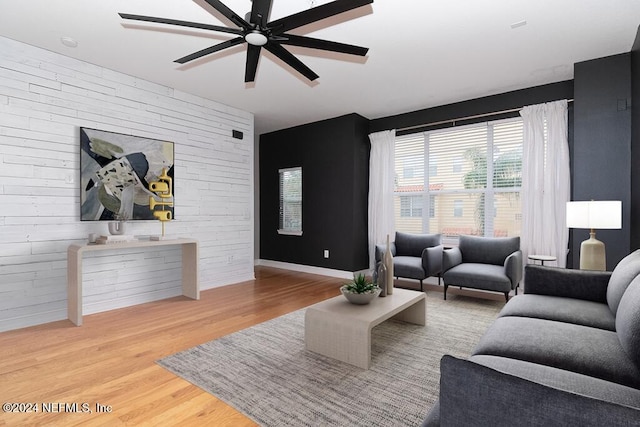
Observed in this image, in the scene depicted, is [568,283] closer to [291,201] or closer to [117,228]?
[117,228]

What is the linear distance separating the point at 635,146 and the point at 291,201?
485 cm

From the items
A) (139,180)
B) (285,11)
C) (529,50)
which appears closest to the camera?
(285,11)

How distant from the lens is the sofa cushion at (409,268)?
432 centimetres

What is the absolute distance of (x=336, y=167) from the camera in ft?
18.5

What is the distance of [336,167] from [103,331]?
12.9 ft

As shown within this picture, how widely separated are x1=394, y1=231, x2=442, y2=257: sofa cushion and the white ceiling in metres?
2.00

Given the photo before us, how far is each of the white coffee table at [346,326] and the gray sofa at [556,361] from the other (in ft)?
2.52

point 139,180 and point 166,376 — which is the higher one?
point 139,180

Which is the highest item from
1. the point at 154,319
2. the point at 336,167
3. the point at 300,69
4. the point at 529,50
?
the point at 529,50

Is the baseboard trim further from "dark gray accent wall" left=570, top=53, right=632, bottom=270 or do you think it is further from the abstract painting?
"dark gray accent wall" left=570, top=53, right=632, bottom=270

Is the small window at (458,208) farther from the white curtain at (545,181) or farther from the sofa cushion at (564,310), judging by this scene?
the sofa cushion at (564,310)

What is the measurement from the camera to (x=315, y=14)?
6.46 ft

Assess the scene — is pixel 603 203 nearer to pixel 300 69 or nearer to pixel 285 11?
pixel 300 69

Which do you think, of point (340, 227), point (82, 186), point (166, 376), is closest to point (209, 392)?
point (166, 376)
